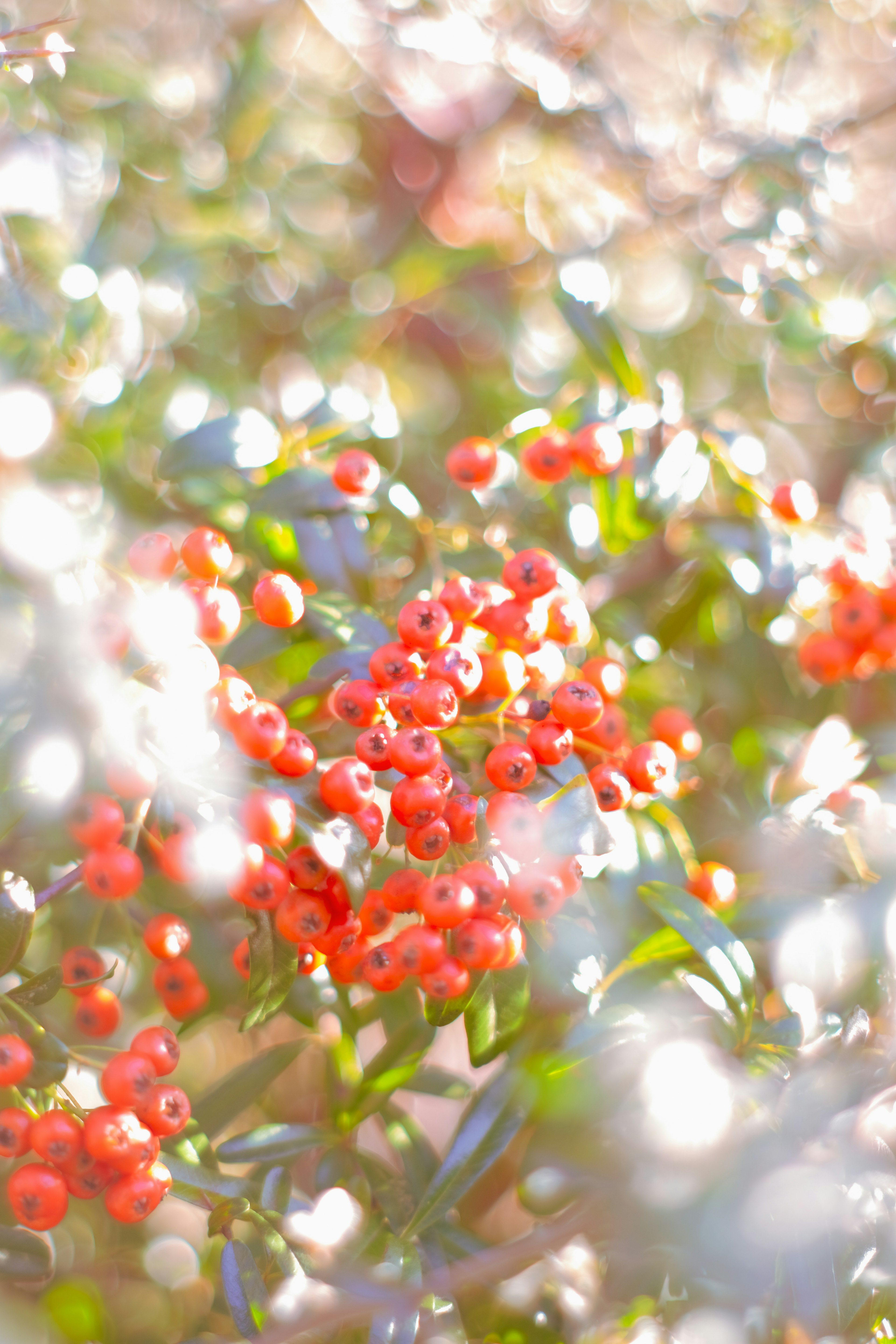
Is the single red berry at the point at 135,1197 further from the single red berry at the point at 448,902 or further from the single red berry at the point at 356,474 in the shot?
the single red berry at the point at 356,474

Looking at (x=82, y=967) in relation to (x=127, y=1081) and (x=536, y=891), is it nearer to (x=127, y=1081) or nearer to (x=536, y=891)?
(x=127, y=1081)

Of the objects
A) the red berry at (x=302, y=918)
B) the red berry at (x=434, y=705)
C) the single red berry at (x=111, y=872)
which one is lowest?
the single red berry at (x=111, y=872)

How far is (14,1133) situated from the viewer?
974 mm

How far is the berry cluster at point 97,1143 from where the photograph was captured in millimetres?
937

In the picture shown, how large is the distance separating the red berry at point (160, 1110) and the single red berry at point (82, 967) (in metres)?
0.21

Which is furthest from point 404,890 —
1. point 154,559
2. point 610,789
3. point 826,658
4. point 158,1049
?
point 826,658

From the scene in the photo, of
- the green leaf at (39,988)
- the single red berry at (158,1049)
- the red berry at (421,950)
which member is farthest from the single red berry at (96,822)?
the red berry at (421,950)

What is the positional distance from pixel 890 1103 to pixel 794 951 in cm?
19

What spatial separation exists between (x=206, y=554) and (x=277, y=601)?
0.36 feet

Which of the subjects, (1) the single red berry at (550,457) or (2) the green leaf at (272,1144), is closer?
(2) the green leaf at (272,1144)

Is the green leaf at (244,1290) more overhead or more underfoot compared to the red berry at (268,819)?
more underfoot

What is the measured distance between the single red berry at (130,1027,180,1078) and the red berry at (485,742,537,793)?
51 centimetres

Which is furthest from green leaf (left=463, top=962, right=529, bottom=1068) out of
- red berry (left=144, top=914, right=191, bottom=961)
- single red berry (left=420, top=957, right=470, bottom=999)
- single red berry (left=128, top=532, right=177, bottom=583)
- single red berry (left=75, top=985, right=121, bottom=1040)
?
single red berry (left=128, top=532, right=177, bottom=583)

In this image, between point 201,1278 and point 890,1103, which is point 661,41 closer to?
point 890,1103
